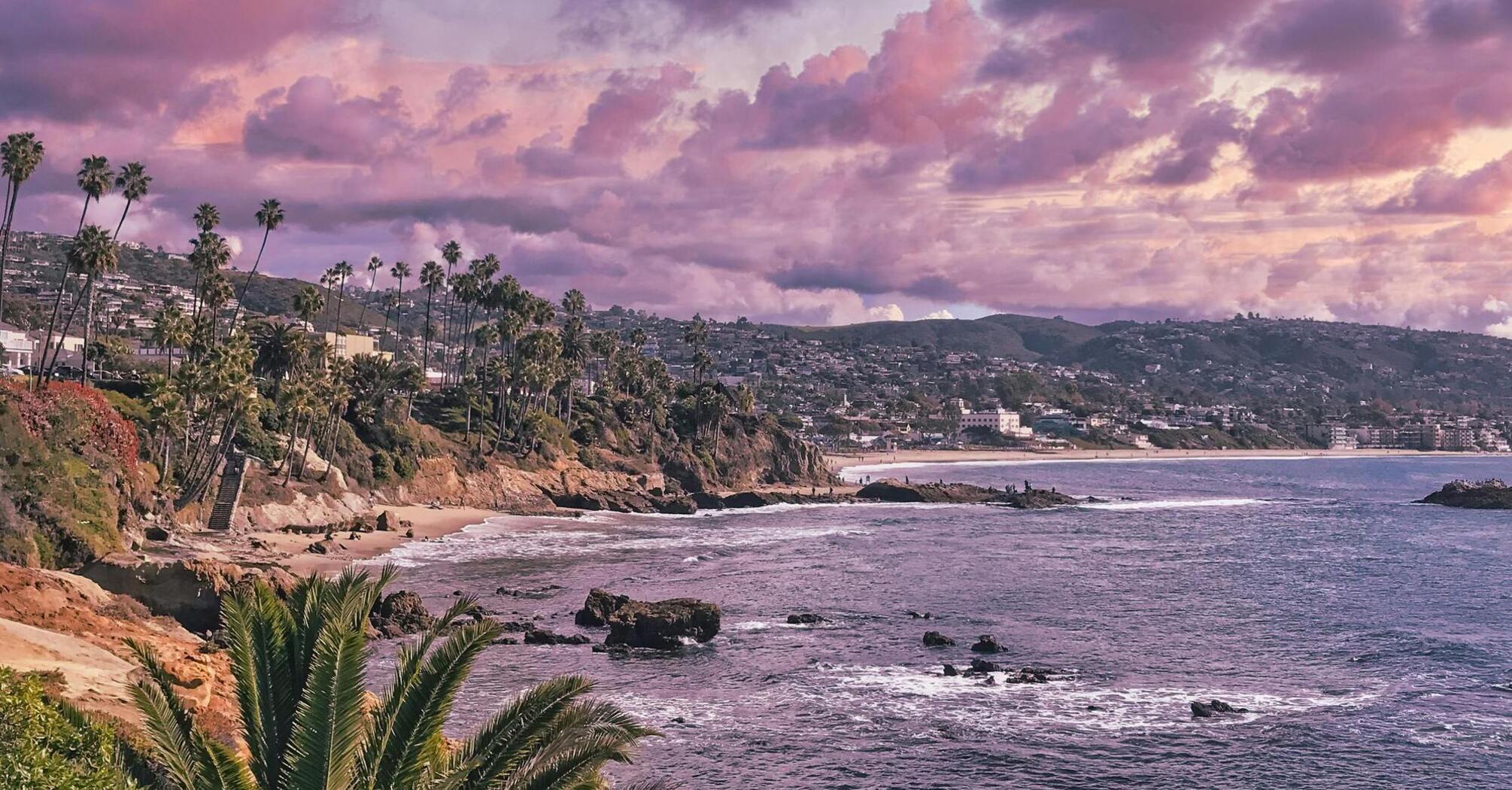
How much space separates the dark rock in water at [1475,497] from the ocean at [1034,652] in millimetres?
38484

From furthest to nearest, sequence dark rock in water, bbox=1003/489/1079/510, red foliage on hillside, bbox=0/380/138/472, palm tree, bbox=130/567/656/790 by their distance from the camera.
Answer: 1. dark rock in water, bbox=1003/489/1079/510
2. red foliage on hillside, bbox=0/380/138/472
3. palm tree, bbox=130/567/656/790

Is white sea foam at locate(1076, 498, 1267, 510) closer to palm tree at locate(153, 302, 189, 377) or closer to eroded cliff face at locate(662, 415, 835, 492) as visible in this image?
eroded cliff face at locate(662, 415, 835, 492)

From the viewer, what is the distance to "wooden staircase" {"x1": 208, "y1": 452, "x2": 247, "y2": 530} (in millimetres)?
73000

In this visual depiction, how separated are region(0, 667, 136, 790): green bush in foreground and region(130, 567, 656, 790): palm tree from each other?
0.76 meters

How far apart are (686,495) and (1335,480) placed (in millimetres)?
126089

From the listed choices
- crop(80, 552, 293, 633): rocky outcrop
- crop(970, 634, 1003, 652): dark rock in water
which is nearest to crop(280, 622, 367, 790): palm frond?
crop(80, 552, 293, 633): rocky outcrop

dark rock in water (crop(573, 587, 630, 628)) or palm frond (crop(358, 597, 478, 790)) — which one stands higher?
palm frond (crop(358, 597, 478, 790))

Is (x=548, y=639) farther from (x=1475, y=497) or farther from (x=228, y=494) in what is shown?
(x=1475, y=497)

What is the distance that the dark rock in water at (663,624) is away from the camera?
167ft

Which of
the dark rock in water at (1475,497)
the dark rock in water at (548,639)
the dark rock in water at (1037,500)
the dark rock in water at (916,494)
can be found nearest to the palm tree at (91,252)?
the dark rock in water at (548,639)

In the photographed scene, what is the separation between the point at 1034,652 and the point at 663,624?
642 inches

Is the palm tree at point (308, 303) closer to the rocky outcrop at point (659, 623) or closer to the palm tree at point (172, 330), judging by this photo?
the palm tree at point (172, 330)

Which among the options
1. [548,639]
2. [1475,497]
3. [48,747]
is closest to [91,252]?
[548,639]

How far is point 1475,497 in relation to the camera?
13825 cm
